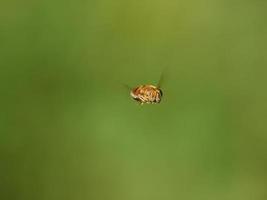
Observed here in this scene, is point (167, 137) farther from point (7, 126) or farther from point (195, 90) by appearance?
point (7, 126)

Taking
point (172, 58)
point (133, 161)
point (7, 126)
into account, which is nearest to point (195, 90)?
point (172, 58)
